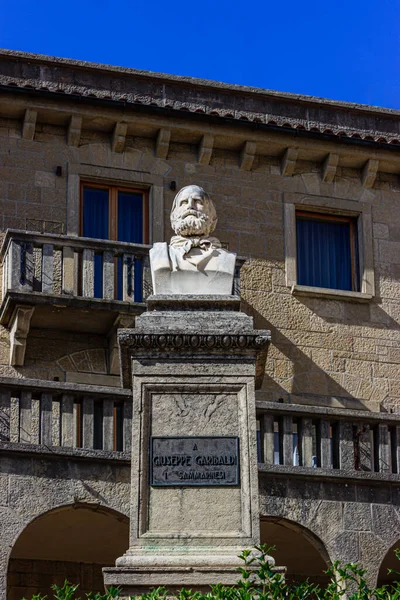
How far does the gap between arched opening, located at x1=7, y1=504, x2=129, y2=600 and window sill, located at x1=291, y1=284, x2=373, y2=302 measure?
5.29m

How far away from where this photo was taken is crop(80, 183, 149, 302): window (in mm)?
21297

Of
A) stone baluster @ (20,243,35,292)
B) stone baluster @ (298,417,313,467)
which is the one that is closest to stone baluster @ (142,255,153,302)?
stone baluster @ (20,243,35,292)

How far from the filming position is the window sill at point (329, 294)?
21797 millimetres

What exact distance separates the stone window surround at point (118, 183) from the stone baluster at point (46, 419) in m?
4.72

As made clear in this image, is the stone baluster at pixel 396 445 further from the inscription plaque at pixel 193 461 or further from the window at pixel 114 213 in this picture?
the inscription plaque at pixel 193 461

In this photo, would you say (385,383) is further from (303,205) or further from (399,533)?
(399,533)

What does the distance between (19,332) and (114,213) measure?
8.53 feet

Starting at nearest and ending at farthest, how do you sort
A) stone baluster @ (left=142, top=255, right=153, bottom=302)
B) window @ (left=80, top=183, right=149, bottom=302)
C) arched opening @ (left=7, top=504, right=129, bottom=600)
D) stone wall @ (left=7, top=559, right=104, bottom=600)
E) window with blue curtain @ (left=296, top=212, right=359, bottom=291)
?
1. arched opening @ (left=7, top=504, right=129, bottom=600)
2. stone wall @ (left=7, top=559, right=104, bottom=600)
3. stone baluster @ (left=142, top=255, right=153, bottom=302)
4. window @ (left=80, top=183, right=149, bottom=302)
5. window with blue curtain @ (left=296, top=212, right=359, bottom=291)

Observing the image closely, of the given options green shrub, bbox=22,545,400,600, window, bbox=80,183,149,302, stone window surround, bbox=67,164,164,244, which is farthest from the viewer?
window, bbox=80,183,149,302

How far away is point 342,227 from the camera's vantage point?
22.7 metres

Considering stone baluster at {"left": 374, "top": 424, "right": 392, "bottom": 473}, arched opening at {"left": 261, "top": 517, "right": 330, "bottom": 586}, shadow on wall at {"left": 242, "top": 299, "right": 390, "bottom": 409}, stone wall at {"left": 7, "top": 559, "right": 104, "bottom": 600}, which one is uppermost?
shadow on wall at {"left": 242, "top": 299, "right": 390, "bottom": 409}

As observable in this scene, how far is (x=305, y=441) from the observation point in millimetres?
17188

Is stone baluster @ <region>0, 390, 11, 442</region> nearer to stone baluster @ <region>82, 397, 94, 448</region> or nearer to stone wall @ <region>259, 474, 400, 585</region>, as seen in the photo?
stone baluster @ <region>82, 397, 94, 448</region>

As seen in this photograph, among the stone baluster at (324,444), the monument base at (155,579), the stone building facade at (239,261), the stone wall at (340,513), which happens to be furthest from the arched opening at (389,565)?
the monument base at (155,579)
